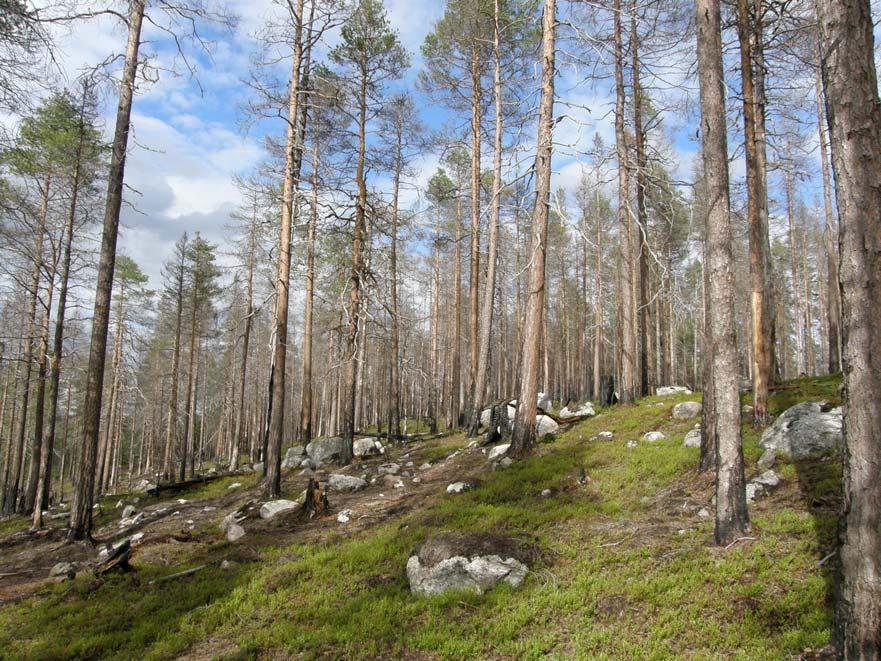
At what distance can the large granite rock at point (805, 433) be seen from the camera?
655cm

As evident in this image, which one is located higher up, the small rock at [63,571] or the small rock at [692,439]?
the small rock at [692,439]

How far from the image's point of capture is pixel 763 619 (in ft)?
12.5

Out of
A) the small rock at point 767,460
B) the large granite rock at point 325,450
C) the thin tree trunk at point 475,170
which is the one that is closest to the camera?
the small rock at point 767,460

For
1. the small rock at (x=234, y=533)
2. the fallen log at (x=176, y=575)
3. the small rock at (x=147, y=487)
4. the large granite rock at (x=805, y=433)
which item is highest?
the large granite rock at (x=805, y=433)

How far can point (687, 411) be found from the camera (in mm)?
10352

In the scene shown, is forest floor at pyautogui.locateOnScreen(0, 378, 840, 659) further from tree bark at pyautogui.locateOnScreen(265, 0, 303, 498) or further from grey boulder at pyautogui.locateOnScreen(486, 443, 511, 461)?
tree bark at pyautogui.locateOnScreen(265, 0, 303, 498)

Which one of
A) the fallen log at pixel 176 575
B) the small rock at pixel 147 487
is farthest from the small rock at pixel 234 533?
the small rock at pixel 147 487

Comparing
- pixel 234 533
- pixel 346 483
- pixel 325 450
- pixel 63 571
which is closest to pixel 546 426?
pixel 346 483

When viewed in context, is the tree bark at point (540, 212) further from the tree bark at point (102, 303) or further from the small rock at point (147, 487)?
the small rock at point (147, 487)

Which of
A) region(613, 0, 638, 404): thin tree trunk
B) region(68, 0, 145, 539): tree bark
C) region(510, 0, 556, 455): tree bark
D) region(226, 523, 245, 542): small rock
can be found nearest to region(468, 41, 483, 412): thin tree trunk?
region(613, 0, 638, 404): thin tree trunk

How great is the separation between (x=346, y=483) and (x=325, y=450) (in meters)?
5.65

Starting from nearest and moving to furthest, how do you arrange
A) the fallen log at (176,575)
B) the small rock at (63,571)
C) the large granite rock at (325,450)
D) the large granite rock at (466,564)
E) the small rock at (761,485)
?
the large granite rock at (466,564), the small rock at (761,485), the fallen log at (176,575), the small rock at (63,571), the large granite rock at (325,450)

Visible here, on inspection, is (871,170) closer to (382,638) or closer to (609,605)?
(609,605)

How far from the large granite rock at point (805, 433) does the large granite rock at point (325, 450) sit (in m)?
11.9
